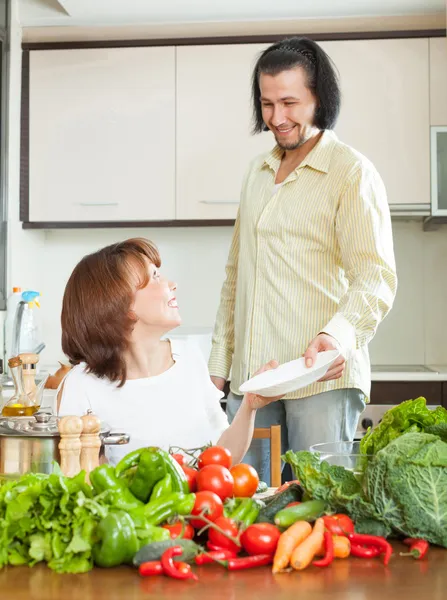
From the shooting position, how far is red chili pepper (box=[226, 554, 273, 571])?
0.94 metres

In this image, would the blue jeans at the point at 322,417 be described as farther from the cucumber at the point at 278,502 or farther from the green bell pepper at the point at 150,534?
the green bell pepper at the point at 150,534

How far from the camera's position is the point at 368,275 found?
6.40ft

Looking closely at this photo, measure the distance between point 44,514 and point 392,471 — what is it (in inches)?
16.0

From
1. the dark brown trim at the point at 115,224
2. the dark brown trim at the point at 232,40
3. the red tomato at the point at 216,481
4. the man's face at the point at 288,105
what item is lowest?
the red tomato at the point at 216,481

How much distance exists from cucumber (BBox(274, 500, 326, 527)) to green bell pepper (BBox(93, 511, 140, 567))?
0.18 m

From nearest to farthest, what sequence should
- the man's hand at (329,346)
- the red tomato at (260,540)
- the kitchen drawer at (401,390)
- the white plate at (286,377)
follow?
the red tomato at (260,540)
the white plate at (286,377)
the man's hand at (329,346)
the kitchen drawer at (401,390)

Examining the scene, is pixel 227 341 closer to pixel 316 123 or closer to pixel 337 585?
pixel 316 123

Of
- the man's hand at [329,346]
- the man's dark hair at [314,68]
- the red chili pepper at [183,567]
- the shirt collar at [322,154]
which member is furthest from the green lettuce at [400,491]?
the man's dark hair at [314,68]

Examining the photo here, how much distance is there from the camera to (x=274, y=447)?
1.81m

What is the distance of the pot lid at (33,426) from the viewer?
45.9 inches

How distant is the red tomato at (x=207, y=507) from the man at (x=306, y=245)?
100 centimetres

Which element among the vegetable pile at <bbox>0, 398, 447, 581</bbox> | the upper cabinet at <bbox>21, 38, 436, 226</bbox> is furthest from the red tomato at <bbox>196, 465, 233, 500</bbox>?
the upper cabinet at <bbox>21, 38, 436, 226</bbox>

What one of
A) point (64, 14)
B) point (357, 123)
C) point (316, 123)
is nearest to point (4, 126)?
point (64, 14)

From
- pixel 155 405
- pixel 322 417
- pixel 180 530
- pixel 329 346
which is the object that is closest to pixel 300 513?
pixel 180 530
